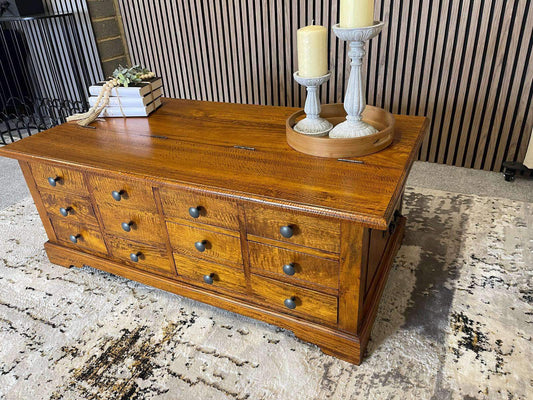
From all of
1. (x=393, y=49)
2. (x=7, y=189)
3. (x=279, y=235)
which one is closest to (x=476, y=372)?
(x=279, y=235)

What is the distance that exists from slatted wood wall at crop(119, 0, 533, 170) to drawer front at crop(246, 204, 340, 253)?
1.49 meters

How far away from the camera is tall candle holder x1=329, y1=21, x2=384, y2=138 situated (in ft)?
3.61

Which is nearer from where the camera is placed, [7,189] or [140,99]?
[140,99]

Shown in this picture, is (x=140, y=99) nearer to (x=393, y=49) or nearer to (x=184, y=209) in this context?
(x=184, y=209)

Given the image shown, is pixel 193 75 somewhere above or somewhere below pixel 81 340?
above

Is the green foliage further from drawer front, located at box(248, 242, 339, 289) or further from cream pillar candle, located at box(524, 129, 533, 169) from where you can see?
cream pillar candle, located at box(524, 129, 533, 169)

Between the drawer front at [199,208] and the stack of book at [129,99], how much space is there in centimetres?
56

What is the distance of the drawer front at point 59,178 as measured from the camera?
4.62 feet

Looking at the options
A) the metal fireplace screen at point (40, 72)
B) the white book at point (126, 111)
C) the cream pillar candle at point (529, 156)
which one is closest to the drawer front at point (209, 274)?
the white book at point (126, 111)

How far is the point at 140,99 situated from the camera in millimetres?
1627

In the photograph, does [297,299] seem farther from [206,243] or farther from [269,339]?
[206,243]

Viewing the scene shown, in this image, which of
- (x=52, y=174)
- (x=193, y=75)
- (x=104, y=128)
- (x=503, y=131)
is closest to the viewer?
(x=52, y=174)

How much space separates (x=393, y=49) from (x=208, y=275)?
160cm

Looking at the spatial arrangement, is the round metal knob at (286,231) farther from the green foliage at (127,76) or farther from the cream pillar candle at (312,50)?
the green foliage at (127,76)
